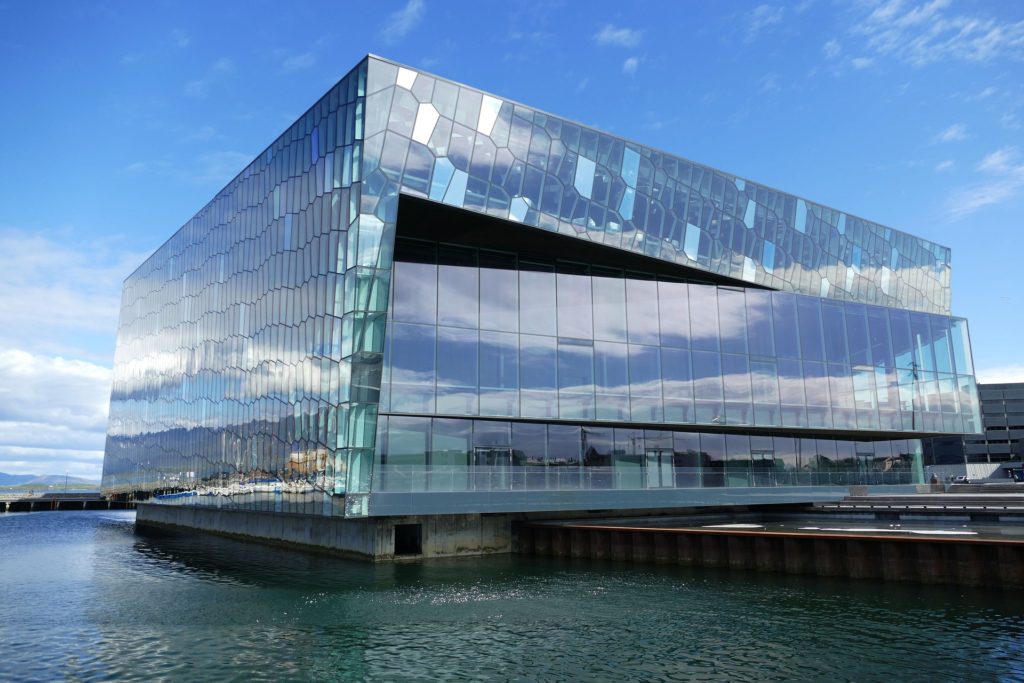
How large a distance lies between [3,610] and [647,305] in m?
27.0

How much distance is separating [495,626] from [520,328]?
55.1ft

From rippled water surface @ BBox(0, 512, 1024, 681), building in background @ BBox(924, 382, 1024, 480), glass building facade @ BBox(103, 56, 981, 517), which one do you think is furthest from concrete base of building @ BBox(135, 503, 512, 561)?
building in background @ BBox(924, 382, 1024, 480)

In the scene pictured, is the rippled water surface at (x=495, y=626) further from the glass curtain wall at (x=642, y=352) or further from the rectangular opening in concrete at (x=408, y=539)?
the glass curtain wall at (x=642, y=352)

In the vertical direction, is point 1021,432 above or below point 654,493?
above

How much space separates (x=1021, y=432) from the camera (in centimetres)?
11706

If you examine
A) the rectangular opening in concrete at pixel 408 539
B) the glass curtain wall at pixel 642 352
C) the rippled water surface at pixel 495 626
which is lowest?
the rippled water surface at pixel 495 626

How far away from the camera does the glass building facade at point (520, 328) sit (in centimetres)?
2773

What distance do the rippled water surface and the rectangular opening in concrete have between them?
7.47 ft

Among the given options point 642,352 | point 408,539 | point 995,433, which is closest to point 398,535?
point 408,539

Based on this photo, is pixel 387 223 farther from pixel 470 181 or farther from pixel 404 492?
pixel 404 492

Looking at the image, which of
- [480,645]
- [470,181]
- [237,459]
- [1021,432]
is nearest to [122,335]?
[237,459]

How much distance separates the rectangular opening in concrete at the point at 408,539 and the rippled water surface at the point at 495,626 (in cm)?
228

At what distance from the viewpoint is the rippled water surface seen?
13.4 m

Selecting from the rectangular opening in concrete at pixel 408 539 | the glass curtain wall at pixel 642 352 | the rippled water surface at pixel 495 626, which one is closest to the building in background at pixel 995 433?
the glass curtain wall at pixel 642 352
